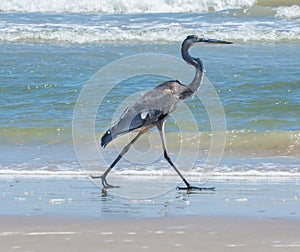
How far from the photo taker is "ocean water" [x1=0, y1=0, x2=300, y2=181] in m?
8.84

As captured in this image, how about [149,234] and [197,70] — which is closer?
[149,234]

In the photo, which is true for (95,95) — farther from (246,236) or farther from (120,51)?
(246,236)

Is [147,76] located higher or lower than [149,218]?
higher

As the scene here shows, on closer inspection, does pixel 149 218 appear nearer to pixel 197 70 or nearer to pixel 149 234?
pixel 149 234

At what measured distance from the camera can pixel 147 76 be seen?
12742 millimetres

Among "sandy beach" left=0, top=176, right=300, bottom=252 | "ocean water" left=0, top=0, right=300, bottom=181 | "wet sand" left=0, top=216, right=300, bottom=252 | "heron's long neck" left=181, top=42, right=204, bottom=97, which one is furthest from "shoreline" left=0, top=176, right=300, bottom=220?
"heron's long neck" left=181, top=42, right=204, bottom=97

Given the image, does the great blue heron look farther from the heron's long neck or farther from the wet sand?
the wet sand

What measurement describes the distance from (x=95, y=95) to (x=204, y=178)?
14.4 feet

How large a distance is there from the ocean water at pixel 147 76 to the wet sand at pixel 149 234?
2.25 metres

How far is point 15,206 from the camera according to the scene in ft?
20.6

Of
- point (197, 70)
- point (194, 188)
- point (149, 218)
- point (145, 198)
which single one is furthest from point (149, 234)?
point (197, 70)

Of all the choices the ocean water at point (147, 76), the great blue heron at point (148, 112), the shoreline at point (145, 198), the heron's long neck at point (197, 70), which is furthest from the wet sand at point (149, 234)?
the heron's long neck at point (197, 70)

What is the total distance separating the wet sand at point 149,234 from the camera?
16.2ft

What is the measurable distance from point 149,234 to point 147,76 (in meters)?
7.58
